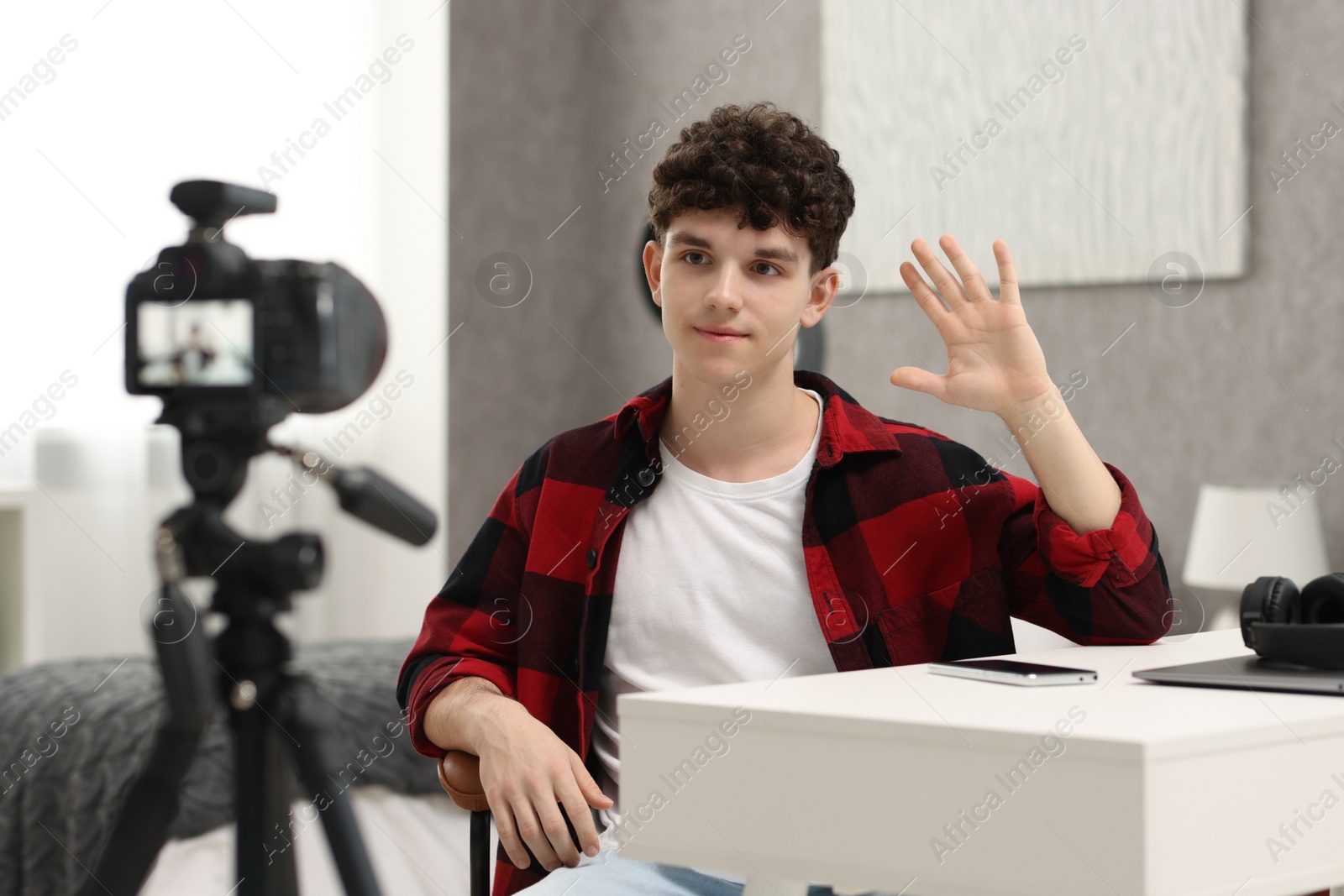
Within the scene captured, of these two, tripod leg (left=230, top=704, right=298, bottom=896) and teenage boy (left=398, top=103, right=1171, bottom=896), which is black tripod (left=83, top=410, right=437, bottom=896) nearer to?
tripod leg (left=230, top=704, right=298, bottom=896)

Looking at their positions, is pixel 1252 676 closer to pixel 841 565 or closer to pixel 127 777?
pixel 841 565

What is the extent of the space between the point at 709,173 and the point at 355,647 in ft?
5.01

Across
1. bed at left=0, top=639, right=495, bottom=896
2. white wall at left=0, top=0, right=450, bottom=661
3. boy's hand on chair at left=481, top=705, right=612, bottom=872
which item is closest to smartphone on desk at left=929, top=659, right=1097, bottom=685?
boy's hand on chair at left=481, top=705, right=612, bottom=872

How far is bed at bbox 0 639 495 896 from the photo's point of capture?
1810mm

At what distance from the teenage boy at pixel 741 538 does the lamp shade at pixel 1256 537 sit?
1.36 meters

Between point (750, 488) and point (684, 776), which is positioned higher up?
point (750, 488)

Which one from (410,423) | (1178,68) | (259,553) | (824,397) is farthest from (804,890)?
(410,423)

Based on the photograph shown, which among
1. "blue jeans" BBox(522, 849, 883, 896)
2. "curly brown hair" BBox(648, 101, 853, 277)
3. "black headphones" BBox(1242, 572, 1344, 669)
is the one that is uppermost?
"curly brown hair" BBox(648, 101, 853, 277)

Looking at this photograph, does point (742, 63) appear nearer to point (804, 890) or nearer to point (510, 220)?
point (510, 220)

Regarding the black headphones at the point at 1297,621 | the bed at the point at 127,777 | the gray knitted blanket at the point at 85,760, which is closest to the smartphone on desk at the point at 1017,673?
the black headphones at the point at 1297,621

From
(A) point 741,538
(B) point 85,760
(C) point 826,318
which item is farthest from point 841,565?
(C) point 826,318

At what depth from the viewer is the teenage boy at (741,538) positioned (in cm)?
113

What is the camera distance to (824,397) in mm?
1396

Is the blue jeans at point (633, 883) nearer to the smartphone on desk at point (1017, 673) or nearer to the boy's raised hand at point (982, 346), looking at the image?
the smartphone on desk at point (1017, 673)
